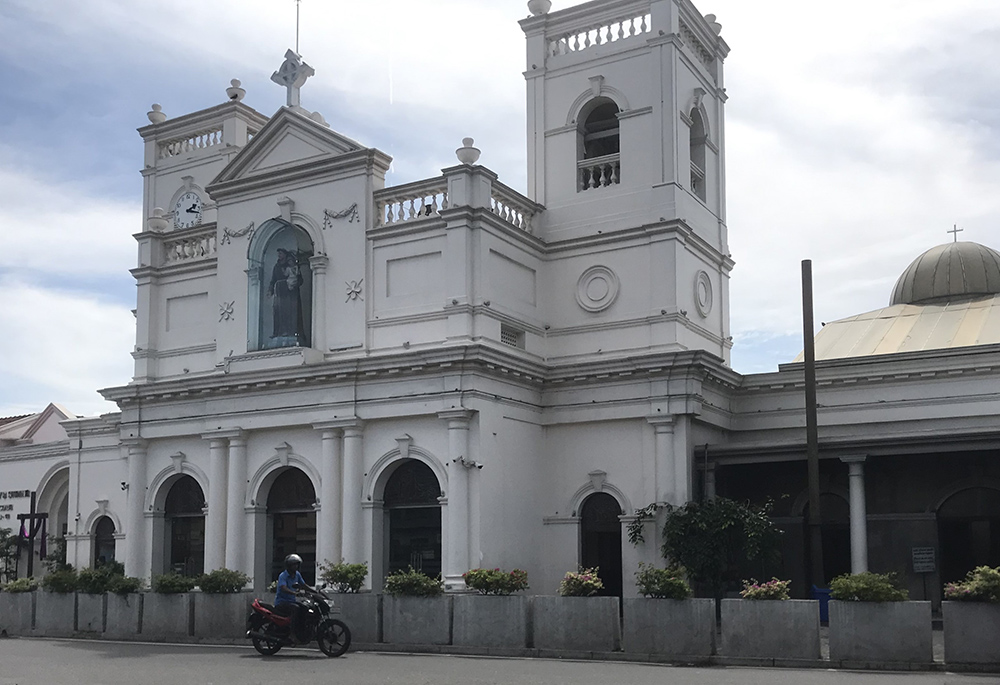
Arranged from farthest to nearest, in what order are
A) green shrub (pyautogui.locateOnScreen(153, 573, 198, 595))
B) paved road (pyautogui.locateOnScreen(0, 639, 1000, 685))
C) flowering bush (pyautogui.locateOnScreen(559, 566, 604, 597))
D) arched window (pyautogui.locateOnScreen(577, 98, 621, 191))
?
arched window (pyautogui.locateOnScreen(577, 98, 621, 191)), green shrub (pyautogui.locateOnScreen(153, 573, 198, 595)), flowering bush (pyautogui.locateOnScreen(559, 566, 604, 597)), paved road (pyautogui.locateOnScreen(0, 639, 1000, 685))

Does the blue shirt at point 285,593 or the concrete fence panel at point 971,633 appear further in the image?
the blue shirt at point 285,593

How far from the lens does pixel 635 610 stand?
19984 millimetres

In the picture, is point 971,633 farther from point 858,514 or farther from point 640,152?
point 640,152

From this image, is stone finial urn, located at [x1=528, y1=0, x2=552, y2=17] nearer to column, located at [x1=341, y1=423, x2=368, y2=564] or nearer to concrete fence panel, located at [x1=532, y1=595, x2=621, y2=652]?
column, located at [x1=341, y1=423, x2=368, y2=564]

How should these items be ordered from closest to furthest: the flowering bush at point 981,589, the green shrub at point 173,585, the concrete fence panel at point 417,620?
the flowering bush at point 981,589, the concrete fence panel at point 417,620, the green shrub at point 173,585

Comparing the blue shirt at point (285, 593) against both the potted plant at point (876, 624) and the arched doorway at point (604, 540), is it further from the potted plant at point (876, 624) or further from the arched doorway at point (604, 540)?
the potted plant at point (876, 624)

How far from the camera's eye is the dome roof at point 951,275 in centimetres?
3556

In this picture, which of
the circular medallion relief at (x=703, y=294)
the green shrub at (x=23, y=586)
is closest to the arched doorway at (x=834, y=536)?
the circular medallion relief at (x=703, y=294)

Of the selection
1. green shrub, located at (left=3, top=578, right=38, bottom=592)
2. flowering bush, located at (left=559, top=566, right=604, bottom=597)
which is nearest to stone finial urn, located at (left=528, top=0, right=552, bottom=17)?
flowering bush, located at (left=559, top=566, right=604, bottom=597)

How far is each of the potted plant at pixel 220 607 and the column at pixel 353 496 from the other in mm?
3260

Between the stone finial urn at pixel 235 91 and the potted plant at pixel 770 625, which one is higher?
the stone finial urn at pixel 235 91

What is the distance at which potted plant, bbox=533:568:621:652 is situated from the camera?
20.2 meters

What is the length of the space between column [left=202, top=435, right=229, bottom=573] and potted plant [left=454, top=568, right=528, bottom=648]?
1011 centimetres

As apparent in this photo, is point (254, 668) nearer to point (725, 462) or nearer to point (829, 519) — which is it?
point (725, 462)
